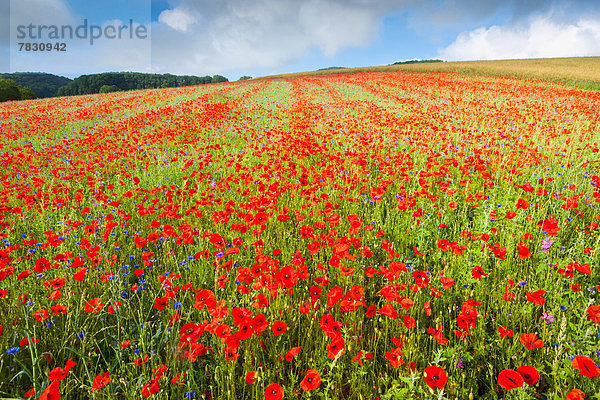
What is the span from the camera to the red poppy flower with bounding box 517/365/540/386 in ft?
3.87

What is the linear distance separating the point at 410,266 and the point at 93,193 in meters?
4.77

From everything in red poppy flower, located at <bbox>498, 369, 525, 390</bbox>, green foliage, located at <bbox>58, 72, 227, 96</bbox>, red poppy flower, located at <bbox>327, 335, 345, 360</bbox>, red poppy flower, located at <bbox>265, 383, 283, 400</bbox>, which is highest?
green foliage, located at <bbox>58, 72, 227, 96</bbox>

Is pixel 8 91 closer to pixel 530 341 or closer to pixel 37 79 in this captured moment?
pixel 530 341

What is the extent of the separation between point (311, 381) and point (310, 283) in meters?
1.15

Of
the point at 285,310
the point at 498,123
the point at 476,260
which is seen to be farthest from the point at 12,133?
the point at 498,123

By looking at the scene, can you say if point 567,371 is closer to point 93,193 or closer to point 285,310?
point 285,310

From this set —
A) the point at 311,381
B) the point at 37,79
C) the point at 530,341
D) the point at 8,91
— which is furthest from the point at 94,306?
the point at 37,79

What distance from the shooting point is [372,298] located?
246 centimetres

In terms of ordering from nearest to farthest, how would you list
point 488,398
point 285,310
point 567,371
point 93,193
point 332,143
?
point 567,371 < point 488,398 < point 285,310 < point 93,193 < point 332,143

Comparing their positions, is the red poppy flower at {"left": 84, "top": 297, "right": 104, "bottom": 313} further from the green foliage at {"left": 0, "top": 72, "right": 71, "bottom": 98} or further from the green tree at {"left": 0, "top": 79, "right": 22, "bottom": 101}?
the green foliage at {"left": 0, "top": 72, "right": 71, "bottom": 98}

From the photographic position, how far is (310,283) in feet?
8.48

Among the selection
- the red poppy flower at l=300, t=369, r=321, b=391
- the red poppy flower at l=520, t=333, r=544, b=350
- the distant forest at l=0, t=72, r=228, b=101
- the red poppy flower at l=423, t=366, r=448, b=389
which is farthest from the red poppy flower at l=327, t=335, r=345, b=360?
the distant forest at l=0, t=72, r=228, b=101

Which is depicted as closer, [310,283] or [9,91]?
[310,283]

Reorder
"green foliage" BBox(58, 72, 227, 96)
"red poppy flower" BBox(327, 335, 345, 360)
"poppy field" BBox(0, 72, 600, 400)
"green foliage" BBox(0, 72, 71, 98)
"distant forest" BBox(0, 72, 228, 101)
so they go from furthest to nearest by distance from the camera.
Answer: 1. "green foliage" BBox(0, 72, 71, 98)
2. "green foliage" BBox(58, 72, 227, 96)
3. "distant forest" BBox(0, 72, 228, 101)
4. "poppy field" BBox(0, 72, 600, 400)
5. "red poppy flower" BBox(327, 335, 345, 360)
